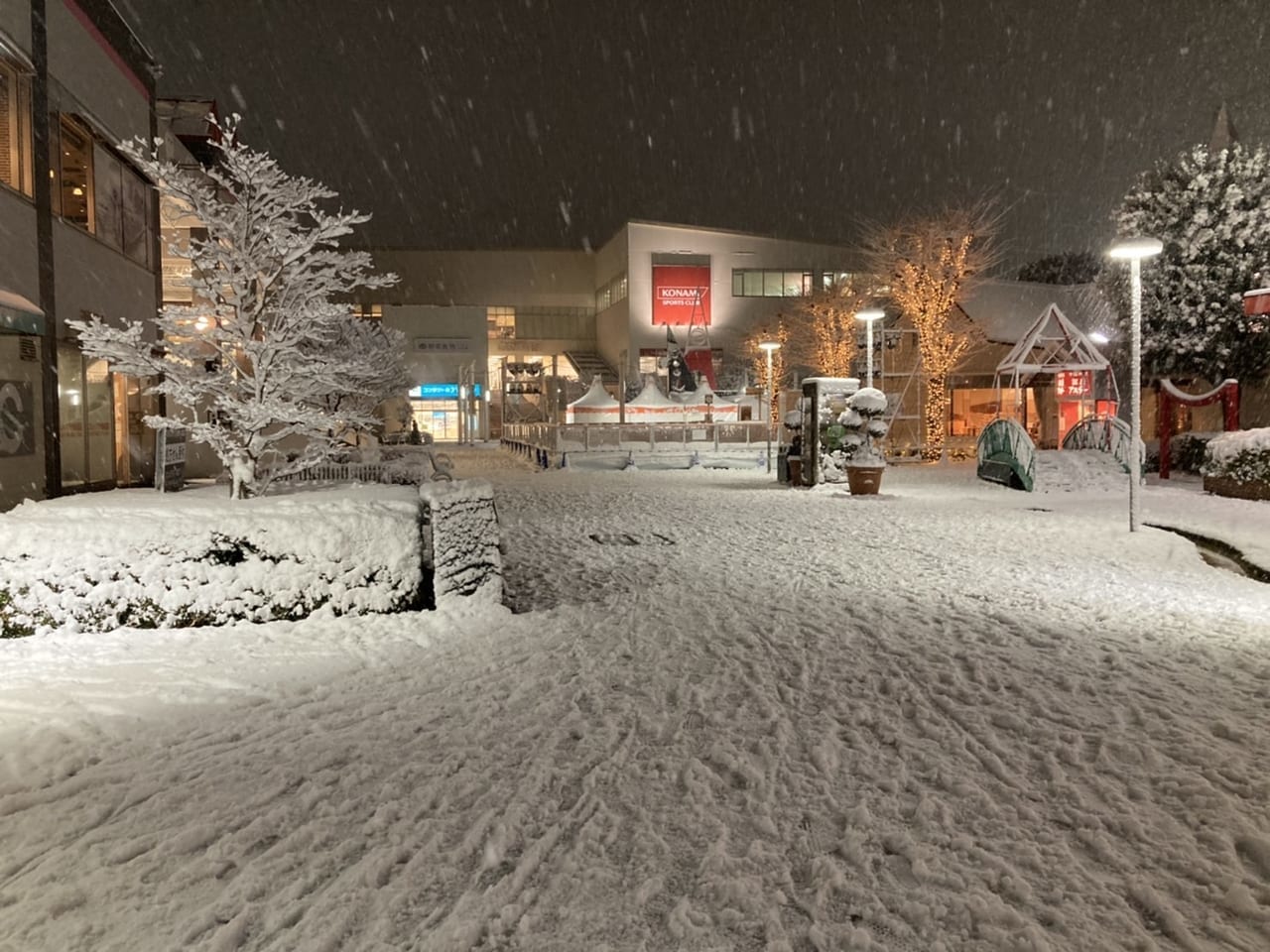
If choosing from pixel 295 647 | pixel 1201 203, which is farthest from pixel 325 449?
pixel 1201 203

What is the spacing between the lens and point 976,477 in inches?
848

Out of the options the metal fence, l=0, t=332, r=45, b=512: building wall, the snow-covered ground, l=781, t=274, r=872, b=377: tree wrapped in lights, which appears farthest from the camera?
l=781, t=274, r=872, b=377: tree wrapped in lights

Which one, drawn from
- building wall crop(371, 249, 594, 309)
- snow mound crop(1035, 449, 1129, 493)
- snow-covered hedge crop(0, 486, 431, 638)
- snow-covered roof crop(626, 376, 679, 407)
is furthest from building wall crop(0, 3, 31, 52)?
building wall crop(371, 249, 594, 309)

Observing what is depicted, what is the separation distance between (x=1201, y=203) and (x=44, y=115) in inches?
1106

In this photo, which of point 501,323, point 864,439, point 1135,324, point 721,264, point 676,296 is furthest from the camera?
point 501,323

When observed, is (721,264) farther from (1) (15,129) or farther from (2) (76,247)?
(1) (15,129)

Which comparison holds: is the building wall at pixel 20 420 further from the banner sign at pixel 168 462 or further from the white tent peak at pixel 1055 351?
the white tent peak at pixel 1055 351

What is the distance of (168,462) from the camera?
32.1ft

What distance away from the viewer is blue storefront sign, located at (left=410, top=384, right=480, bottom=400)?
186ft

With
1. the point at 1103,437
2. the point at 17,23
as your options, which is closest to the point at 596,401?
the point at 1103,437

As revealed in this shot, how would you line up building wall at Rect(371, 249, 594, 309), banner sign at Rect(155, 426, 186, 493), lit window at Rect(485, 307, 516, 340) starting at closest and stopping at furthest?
banner sign at Rect(155, 426, 186, 493), lit window at Rect(485, 307, 516, 340), building wall at Rect(371, 249, 594, 309)

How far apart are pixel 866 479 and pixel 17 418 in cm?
1496

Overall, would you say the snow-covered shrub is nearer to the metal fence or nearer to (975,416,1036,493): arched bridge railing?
(975,416,1036,493): arched bridge railing

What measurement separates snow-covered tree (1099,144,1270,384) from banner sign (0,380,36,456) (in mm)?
27677
